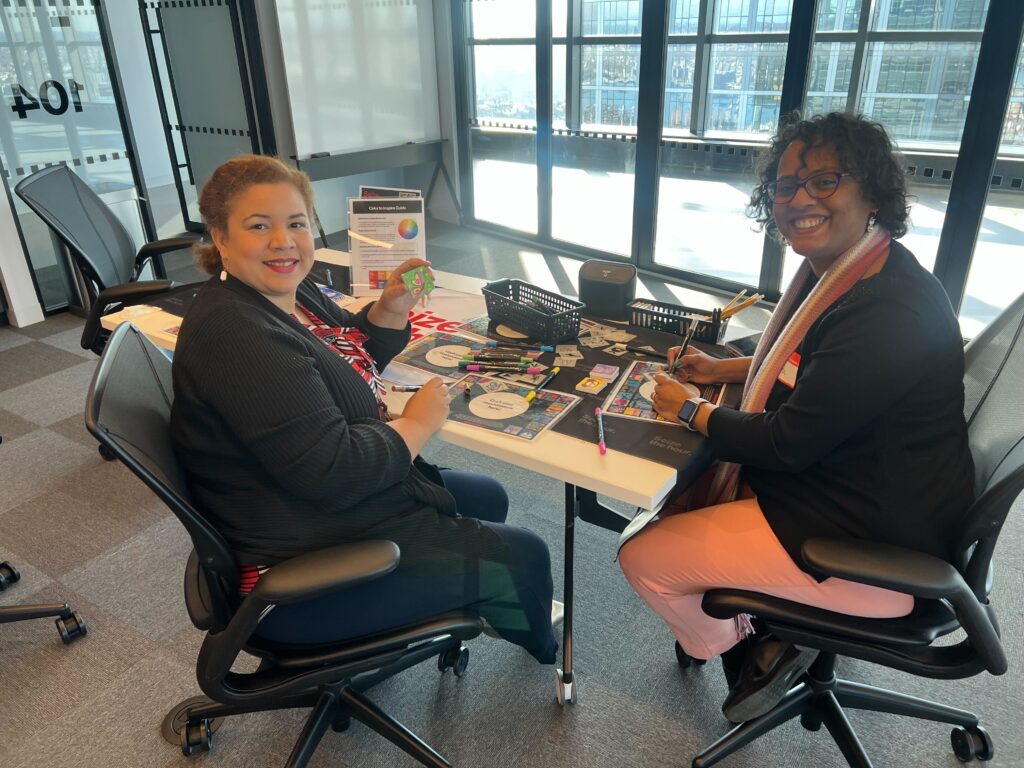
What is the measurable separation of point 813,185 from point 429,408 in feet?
2.71

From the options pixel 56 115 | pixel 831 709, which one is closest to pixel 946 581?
pixel 831 709

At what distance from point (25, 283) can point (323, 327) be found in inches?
125

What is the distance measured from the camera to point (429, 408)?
4.25 ft

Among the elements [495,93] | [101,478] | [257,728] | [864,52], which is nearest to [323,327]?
[257,728]

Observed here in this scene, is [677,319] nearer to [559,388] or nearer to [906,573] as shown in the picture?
[559,388]

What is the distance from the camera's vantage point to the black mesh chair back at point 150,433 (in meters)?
0.97

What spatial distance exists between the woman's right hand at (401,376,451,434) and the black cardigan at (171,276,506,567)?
72 millimetres

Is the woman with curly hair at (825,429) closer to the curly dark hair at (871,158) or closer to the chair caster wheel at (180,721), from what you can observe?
the curly dark hair at (871,158)

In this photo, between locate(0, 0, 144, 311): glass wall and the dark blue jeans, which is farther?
locate(0, 0, 144, 311): glass wall

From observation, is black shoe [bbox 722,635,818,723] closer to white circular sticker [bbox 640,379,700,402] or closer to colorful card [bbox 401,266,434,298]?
white circular sticker [bbox 640,379,700,402]

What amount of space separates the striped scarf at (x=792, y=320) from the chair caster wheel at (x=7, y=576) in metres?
1.94

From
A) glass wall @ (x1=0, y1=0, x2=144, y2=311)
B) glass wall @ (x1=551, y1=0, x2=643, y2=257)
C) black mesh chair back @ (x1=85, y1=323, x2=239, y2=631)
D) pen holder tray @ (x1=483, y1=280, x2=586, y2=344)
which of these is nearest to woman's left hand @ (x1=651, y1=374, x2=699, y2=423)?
pen holder tray @ (x1=483, y1=280, x2=586, y2=344)

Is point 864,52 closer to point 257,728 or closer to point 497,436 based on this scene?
point 497,436

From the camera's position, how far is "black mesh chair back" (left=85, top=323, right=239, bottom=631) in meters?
0.97
